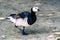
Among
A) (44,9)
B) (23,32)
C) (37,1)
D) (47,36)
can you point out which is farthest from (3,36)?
(37,1)

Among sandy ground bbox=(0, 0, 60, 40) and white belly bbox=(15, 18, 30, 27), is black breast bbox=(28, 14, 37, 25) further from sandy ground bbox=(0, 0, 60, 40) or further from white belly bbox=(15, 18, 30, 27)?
sandy ground bbox=(0, 0, 60, 40)

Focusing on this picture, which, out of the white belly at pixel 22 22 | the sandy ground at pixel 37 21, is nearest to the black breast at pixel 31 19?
the white belly at pixel 22 22

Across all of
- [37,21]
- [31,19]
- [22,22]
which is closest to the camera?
[22,22]

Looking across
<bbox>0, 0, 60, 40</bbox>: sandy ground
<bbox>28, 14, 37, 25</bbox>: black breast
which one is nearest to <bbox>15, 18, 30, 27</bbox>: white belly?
<bbox>28, 14, 37, 25</bbox>: black breast

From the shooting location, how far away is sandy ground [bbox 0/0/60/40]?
23.3ft

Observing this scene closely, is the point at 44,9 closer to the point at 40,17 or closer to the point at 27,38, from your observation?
the point at 40,17

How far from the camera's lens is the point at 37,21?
8273mm

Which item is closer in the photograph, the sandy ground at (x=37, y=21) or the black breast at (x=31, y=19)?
the black breast at (x=31, y=19)

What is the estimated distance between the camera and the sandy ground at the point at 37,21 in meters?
7.09

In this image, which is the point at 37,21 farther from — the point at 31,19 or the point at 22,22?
the point at 22,22

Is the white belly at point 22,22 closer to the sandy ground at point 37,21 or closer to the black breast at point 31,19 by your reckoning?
the black breast at point 31,19

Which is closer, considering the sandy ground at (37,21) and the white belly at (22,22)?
the white belly at (22,22)

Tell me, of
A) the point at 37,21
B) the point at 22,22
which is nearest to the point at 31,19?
the point at 22,22

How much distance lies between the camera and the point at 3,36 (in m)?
6.98
